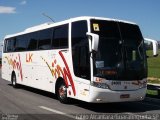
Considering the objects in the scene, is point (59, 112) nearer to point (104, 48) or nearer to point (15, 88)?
point (104, 48)

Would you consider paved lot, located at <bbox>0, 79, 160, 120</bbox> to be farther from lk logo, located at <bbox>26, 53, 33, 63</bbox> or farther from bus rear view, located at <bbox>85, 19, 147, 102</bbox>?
lk logo, located at <bbox>26, 53, 33, 63</bbox>

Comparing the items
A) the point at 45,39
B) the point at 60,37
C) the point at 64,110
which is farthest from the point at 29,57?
the point at 64,110

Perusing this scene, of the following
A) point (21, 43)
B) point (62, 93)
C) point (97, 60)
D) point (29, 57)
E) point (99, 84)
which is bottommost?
point (62, 93)

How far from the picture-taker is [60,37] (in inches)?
598

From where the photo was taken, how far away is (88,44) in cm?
1265

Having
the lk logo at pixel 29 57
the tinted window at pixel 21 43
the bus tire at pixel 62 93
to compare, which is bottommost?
the bus tire at pixel 62 93

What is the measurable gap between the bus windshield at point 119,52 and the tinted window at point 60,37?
2066mm

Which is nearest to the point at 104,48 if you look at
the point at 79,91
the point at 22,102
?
the point at 79,91

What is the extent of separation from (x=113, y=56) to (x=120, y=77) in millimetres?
765

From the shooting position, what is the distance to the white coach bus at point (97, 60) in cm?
1238

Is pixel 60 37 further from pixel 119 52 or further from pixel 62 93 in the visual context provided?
pixel 119 52

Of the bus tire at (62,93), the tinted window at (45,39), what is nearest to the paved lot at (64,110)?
the bus tire at (62,93)

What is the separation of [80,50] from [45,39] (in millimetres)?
4184

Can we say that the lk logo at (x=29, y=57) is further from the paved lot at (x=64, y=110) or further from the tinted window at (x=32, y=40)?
the paved lot at (x=64, y=110)
